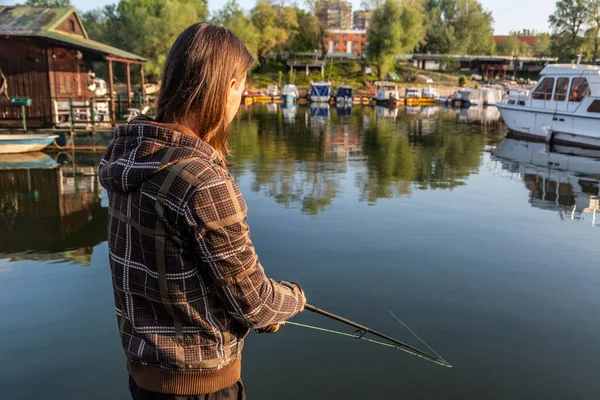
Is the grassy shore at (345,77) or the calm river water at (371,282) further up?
the grassy shore at (345,77)

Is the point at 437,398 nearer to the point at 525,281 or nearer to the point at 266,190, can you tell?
the point at 525,281

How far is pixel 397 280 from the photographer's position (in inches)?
264

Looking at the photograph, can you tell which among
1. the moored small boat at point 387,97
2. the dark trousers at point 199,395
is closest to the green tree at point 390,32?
the moored small boat at point 387,97

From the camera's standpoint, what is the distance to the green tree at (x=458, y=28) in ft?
300

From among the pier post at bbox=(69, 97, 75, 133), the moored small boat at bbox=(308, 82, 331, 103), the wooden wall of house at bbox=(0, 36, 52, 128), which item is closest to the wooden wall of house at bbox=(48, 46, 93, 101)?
the wooden wall of house at bbox=(0, 36, 52, 128)

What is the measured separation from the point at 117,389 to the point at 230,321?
9.98ft

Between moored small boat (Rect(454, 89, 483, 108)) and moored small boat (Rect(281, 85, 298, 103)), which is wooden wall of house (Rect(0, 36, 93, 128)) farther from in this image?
moored small boat (Rect(454, 89, 483, 108))

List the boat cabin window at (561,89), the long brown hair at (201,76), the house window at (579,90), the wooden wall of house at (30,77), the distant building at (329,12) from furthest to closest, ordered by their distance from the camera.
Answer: the distant building at (329,12) < the boat cabin window at (561,89) < the house window at (579,90) < the wooden wall of house at (30,77) < the long brown hair at (201,76)

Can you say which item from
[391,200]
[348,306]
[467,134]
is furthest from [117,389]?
[467,134]

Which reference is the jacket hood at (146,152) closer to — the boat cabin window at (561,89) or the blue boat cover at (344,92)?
the boat cabin window at (561,89)

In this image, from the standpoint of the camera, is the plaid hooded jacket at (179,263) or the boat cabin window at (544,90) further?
the boat cabin window at (544,90)

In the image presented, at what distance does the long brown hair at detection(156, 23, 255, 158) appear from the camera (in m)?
1.75

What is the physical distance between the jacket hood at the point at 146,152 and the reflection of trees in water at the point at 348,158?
27.8ft

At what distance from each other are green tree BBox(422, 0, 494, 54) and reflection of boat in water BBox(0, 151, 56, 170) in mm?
85301
